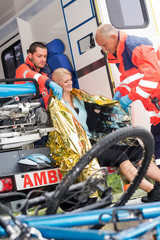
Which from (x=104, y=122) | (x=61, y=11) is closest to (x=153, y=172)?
(x=104, y=122)

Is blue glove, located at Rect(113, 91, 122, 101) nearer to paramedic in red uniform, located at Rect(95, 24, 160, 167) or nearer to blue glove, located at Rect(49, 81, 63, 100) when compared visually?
paramedic in red uniform, located at Rect(95, 24, 160, 167)

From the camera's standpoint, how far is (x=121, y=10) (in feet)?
12.3

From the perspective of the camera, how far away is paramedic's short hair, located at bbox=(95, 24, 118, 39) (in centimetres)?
348

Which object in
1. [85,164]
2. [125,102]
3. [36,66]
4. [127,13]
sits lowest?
[85,164]

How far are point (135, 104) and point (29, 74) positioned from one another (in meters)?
1.16

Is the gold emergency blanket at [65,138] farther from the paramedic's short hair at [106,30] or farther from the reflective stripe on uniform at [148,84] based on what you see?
the paramedic's short hair at [106,30]

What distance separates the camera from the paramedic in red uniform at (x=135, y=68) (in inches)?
132

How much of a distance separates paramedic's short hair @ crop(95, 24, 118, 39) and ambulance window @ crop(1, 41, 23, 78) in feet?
5.92

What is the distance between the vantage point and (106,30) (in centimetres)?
348

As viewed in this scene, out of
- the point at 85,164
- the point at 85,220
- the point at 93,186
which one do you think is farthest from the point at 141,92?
the point at 85,220

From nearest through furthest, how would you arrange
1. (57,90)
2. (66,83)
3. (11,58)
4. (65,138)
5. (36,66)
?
(65,138) < (57,90) < (66,83) < (36,66) < (11,58)

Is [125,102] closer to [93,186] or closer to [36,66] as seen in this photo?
[36,66]

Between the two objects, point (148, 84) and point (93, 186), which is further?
point (148, 84)

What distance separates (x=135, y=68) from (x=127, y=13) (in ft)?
2.48
